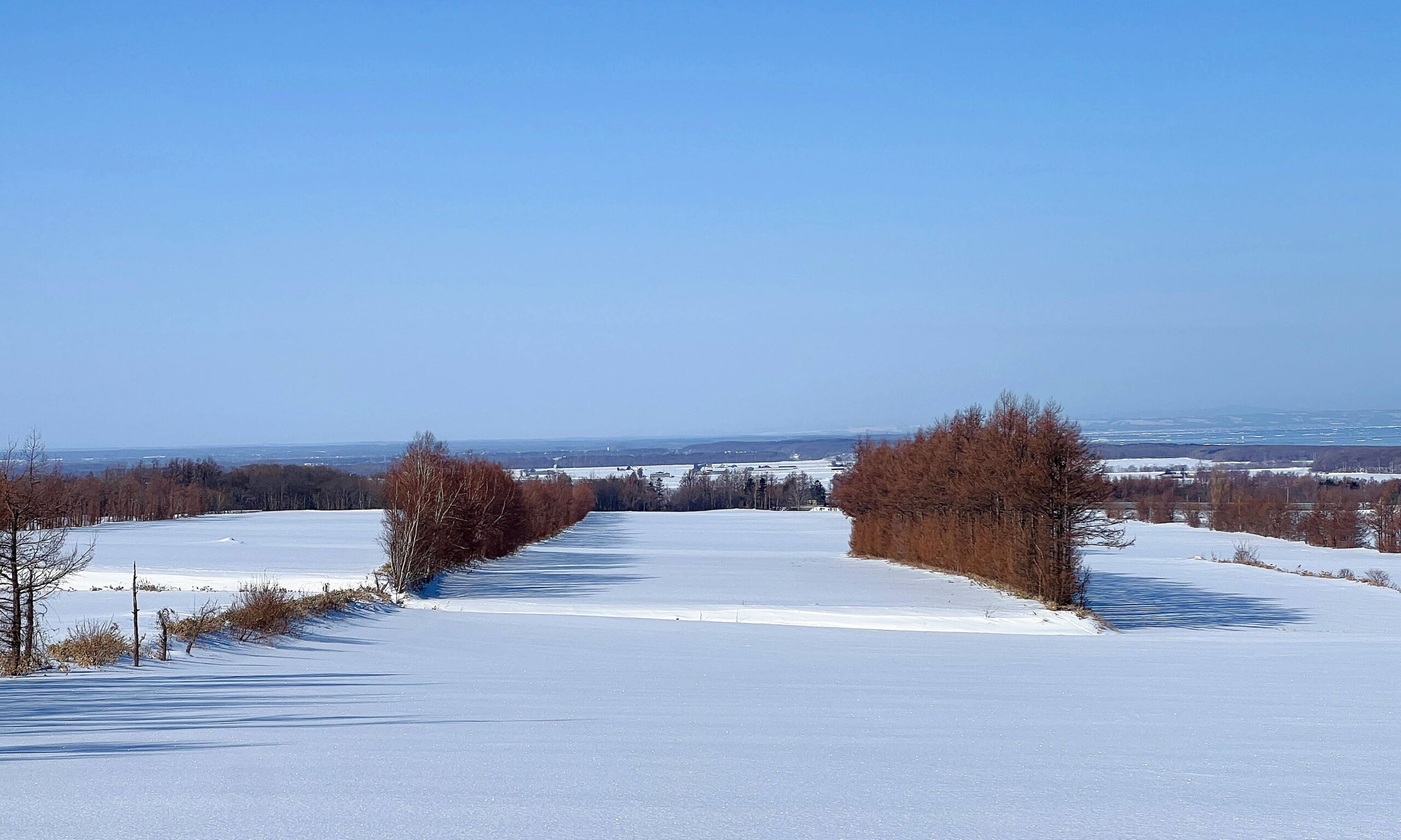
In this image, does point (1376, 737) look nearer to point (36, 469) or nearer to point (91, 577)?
point (36, 469)

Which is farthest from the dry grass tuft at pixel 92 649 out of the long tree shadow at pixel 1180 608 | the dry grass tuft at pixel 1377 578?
the dry grass tuft at pixel 1377 578

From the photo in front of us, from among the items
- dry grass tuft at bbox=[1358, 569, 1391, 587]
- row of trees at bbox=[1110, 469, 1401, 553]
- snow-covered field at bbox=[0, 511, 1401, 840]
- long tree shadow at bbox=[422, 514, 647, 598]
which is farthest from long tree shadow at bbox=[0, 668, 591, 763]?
row of trees at bbox=[1110, 469, 1401, 553]

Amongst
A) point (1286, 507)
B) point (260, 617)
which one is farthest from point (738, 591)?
point (1286, 507)

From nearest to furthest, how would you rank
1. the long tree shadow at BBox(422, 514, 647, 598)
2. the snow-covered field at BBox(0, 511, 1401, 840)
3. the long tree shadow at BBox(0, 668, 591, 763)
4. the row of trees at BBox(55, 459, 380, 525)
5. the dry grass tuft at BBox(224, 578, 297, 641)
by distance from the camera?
1. the snow-covered field at BBox(0, 511, 1401, 840)
2. the long tree shadow at BBox(0, 668, 591, 763)
3. the dry grass tuft at BBox(224, 578, 297, 641)
4. the long tree shadow at BBox(422, 514, 647, 598)
5. the row of trees at BBox(55, 459, 380, 525)

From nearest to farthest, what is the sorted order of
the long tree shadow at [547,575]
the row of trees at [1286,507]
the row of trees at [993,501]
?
the row of trees at [993,501] < the long tree shadow at [547,575] < the row of trees at [1286,507]

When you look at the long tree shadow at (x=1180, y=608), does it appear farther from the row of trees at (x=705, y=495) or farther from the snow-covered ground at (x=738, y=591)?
the row of trees at (x=705, y=495)

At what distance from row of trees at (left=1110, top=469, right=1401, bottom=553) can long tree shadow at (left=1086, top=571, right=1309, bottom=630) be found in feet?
45.7

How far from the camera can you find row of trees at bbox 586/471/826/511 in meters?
151

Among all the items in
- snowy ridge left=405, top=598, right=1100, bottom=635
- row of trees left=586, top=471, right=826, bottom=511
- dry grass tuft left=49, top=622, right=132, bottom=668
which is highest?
dry grass tuft left=49, top=622, right=132, bottom=668

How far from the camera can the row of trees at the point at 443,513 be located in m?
31.8

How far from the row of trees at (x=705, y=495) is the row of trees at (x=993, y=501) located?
94.6 metres

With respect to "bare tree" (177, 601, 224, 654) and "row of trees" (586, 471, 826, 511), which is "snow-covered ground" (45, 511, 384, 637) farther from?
"row of trees" (586, 471, 826, 511)

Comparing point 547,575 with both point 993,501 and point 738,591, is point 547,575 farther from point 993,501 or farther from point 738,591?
point 993,501

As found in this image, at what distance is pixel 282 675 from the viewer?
11508mm
